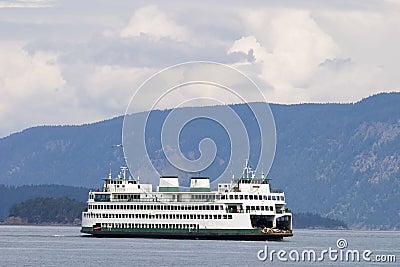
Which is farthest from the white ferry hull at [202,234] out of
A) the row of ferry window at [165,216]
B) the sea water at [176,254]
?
→ the row of ferry window at [165,216]

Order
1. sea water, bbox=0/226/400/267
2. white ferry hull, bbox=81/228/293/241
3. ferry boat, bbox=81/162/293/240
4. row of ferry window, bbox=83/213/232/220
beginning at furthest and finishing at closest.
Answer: row of ferry window, bbox=83/213/232/220 < ferry boat, bbox=81/162/293/240 < white ferry hull, bbox=81/228/293/241 < sea water, bbox=0/226/400/267

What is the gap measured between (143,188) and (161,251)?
27.8 metres

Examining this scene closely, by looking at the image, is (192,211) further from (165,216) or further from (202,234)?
(165,216)

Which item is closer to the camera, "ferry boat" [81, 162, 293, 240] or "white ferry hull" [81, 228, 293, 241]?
"white ferry hull" [81, 228, 293, 241]

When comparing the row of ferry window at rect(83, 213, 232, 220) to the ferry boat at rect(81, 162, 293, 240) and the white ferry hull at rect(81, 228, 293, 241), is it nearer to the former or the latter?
the ferry boat at rect(81, 162, 293, 240)

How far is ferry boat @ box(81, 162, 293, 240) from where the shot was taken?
150125mm

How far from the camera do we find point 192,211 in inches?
6014

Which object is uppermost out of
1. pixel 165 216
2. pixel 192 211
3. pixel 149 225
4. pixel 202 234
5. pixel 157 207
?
pixel 157 207

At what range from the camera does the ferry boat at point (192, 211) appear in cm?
15012

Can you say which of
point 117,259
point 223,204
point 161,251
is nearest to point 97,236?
point 223,204

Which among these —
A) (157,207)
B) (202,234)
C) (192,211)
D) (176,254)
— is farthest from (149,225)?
(176,254)

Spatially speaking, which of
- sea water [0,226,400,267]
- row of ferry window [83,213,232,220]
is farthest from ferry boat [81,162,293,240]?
sea water [0,226,400,267]

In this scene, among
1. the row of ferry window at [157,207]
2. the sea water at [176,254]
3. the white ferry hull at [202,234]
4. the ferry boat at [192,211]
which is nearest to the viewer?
the sea water at [176,254]

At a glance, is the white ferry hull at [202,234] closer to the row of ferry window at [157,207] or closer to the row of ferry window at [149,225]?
the row of ferry window at [149,225]
